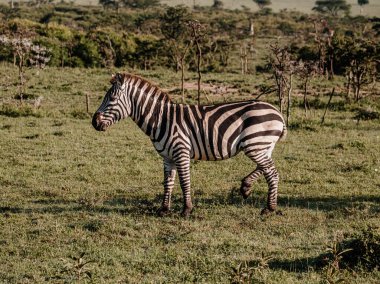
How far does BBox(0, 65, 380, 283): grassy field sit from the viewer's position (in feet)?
24.2

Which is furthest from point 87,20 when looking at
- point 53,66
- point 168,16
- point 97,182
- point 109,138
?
point 97,182

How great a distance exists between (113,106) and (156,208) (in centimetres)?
202

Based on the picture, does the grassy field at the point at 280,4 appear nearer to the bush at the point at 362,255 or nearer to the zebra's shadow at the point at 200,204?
the zebra's shadow at the point at 200,204

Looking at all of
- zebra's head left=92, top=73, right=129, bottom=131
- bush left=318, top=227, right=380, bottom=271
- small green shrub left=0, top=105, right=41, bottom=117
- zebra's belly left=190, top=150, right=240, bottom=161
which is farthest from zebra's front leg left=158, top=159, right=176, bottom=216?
small green shrub left=0, top=105, right=41, bottom=117

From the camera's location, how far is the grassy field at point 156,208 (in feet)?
24.2

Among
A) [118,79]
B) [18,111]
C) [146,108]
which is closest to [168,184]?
[146,108]

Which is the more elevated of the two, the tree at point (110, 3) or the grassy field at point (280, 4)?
the grassy field at point (280, 4)

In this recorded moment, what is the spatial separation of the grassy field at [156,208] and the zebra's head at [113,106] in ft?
5.35

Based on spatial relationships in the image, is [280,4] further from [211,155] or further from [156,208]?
[156,208]

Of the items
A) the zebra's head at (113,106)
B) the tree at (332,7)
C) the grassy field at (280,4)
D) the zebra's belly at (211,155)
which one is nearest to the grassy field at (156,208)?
the zebra's belly at (211,155)

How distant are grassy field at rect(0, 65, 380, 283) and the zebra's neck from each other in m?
1.52

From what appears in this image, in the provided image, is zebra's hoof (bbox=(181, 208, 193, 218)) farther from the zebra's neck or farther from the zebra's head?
the zebra's head

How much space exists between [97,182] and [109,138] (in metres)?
5.30

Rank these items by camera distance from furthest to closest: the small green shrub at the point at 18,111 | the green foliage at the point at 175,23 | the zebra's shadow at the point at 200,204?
1. the green foliage at the point at 175,23
2. the small green shrub at the point at 18,111
3. the zebra's shadow at the point at 200,204
